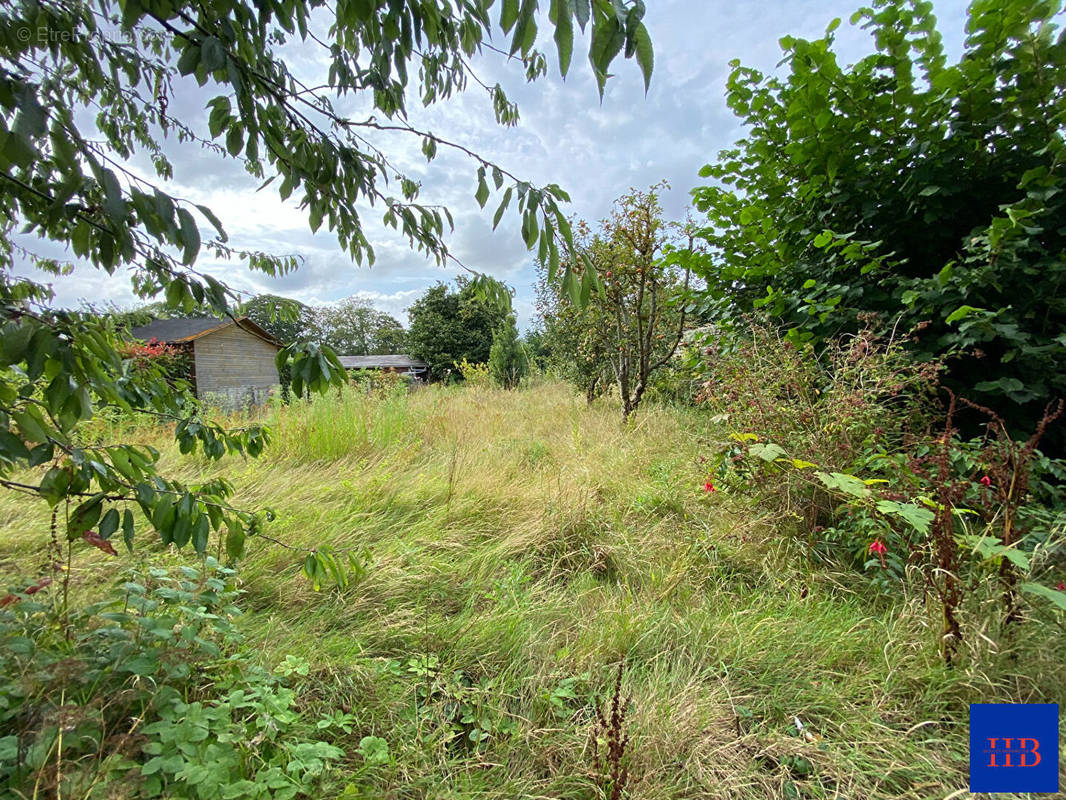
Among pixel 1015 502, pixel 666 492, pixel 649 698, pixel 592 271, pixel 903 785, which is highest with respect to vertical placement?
pixel 592 271

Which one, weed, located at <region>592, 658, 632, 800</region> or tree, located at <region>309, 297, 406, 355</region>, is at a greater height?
tree, located at <region>309, 297, 406, 355</region>

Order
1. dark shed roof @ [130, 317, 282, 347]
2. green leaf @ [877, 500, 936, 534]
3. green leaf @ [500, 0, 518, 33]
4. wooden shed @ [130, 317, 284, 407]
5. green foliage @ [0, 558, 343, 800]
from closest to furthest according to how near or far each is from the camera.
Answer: green leaf @ [500, 0, 518, 33] → green foliage @ [0, 558, 343, 800] → green leaf @ [877, 500, 936, 534] → wooden shed @ [130, 317, 284, 407] → dark shed roof @ [130, 317, 282, 347]

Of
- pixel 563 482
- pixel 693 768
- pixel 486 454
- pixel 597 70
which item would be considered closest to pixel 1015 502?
pixel 693 768

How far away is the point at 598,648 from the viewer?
142 cm

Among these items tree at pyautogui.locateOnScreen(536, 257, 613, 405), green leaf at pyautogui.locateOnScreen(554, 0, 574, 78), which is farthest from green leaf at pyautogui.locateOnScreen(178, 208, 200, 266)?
tree at pyautogui.locateOnScreen(536, 257, 613, 405)

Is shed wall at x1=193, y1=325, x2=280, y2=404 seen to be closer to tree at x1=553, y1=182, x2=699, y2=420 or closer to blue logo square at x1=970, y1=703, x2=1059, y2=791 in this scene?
tree at x1=553, y1=182, x2=699, y2=420

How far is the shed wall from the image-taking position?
14870mm

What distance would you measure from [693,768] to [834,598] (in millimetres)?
1057

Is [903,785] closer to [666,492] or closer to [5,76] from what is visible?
[666,492]

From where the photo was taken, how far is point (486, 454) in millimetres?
3658

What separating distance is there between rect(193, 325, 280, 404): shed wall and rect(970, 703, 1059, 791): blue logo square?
54.4 ft

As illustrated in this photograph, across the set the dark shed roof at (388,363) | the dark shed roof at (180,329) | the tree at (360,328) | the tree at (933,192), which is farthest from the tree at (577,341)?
the tree at (360,328)

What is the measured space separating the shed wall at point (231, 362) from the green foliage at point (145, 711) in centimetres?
1498

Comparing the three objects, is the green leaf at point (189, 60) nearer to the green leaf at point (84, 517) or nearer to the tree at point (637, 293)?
the green leaf at point (84, 517)
